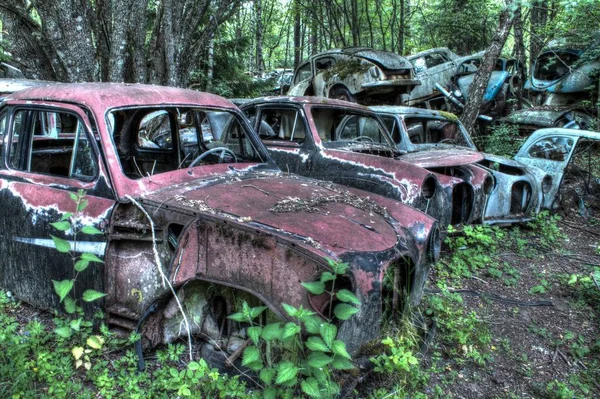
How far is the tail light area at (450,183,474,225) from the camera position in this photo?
206 inches

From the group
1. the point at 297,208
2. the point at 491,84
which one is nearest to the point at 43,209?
the point at 297,208

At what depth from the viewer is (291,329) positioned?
2021 millimetres

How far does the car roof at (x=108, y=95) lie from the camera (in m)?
2.96

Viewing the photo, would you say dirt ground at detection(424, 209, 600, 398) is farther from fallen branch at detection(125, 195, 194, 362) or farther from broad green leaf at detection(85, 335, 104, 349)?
broad green leaf at detection(85, 335, 104, 349)

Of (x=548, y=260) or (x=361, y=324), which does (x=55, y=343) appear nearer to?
(x=361, y=324)

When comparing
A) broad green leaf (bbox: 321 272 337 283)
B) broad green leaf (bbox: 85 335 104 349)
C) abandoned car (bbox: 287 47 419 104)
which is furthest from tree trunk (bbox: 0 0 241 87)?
broad green leaf (bbox: 321 272 337 283)

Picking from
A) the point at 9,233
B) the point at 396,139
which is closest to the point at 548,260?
the point at 396,139

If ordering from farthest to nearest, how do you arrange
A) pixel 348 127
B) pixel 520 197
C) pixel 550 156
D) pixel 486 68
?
pixel 486 68 → pixel 550 156 → pixel 520 197 → pixel 348 127

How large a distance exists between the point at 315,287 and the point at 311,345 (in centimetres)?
27

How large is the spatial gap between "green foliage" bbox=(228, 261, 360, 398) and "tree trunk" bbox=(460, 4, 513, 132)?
7.19 metres

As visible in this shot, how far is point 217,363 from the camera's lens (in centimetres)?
261

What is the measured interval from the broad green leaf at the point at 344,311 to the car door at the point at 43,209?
1.55 meters

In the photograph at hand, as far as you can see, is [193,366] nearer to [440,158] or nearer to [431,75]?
[440,158]

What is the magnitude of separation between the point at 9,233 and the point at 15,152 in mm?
605
